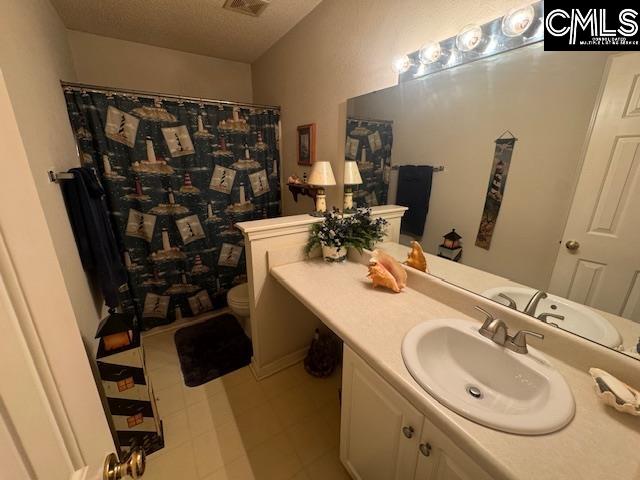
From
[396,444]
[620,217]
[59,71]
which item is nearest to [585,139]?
[620,217]

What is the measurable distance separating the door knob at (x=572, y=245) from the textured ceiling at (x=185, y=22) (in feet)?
6.34

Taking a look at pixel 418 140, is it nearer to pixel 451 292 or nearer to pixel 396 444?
pixel 451 292

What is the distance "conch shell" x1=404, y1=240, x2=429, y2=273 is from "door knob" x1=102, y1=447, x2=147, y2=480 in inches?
46.1

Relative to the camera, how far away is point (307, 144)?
6.75 feet

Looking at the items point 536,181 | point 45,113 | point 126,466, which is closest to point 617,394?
point 536,181

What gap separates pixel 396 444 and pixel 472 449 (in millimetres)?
353

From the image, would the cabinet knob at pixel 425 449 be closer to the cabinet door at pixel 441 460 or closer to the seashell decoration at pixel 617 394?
the cabinet door at pixel 441 460

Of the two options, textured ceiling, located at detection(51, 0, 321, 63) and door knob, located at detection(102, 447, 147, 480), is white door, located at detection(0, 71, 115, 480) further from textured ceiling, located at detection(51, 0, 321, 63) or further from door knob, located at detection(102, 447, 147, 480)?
textured ceiling, located at detection(51, 0, 321, 63)

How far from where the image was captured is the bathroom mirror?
0.77m

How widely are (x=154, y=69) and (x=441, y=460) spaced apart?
3220mm

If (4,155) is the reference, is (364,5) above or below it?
above

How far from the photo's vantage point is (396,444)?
2.88 ft

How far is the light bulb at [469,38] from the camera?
3.34 feet

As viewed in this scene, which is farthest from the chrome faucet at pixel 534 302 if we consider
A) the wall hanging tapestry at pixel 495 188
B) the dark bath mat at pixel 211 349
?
the dark bath mat at pixel 211 349
